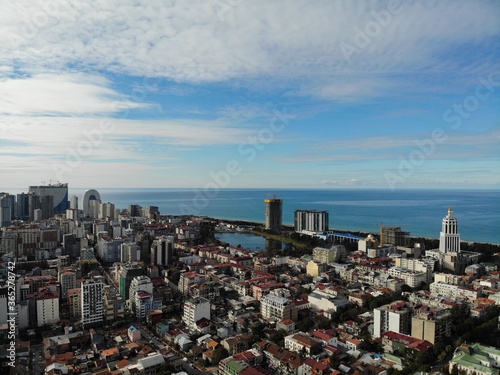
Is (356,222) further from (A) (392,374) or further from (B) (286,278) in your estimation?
(A) (392,374)

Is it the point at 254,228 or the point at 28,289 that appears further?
the point at 254,228

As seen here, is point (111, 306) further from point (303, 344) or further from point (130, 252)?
point (130, 252)

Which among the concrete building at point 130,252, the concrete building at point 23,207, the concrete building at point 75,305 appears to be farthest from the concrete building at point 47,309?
the concrete building at point 23,207

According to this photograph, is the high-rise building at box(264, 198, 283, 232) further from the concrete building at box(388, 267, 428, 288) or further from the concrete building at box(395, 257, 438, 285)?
the concrete building at box(388, 267, 428, 288)

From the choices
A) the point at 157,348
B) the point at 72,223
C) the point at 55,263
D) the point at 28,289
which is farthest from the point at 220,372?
the point at 72,223

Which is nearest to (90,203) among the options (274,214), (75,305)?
(274,214)

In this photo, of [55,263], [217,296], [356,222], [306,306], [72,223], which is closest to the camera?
[306,306]
